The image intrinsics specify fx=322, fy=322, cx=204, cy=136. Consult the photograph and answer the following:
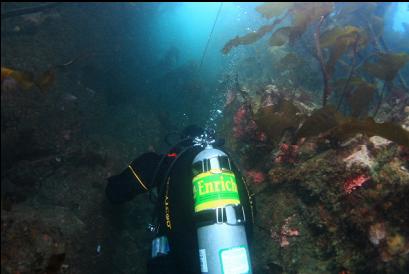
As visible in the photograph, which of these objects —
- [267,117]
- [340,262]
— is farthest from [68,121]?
[340,262]

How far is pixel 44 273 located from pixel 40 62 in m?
2.58

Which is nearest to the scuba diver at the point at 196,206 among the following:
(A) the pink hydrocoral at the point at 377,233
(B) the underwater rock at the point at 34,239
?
(B) the underwater rock at the point at 34,239

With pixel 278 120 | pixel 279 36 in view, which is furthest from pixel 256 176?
pixel 279 36

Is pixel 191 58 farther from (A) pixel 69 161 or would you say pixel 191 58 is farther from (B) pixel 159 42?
(A) pixel 69 161

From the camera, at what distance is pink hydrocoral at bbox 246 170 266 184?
4939mm

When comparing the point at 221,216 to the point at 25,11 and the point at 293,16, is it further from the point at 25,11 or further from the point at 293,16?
the point at 293,16

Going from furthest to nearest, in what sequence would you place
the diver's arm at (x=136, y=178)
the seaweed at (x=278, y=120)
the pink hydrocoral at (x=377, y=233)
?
the seaweed at (x=278, y=120) < the diver's arm at (x=136, y=178) < the pink hydrocoral at (x=377, y=233)

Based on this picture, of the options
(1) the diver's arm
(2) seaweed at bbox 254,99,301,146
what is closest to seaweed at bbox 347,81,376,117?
(2) seaweed at bbox 254,99,301,146

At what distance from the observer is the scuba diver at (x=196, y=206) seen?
123 inches

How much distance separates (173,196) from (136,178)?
2.03ft

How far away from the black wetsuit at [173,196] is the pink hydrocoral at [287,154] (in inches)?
46.9

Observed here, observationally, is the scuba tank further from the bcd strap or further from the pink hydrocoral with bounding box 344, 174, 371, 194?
the pink hydrocoral with bounding box 344, 174, 371, 194

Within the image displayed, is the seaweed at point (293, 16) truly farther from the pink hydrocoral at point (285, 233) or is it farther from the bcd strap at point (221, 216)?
the bcd strap at point (221, 216)

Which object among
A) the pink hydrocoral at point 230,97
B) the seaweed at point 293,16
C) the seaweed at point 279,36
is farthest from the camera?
the pink hydrocoral at point 230,97
